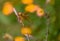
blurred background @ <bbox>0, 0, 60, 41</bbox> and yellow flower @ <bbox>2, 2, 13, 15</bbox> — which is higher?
yellow flower @ <bbox>2, 2, 13, 15</bbox>

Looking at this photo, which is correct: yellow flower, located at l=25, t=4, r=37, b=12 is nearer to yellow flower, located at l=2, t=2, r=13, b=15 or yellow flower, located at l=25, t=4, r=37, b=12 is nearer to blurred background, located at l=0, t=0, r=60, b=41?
blurred background, located at l=0, t=0, r=60, b=41

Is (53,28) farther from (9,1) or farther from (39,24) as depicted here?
(9,1)

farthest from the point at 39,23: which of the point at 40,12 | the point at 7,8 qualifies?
the point at 7,8

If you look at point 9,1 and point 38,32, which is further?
point 9,1

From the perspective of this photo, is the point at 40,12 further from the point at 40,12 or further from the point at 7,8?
the point at 7,8

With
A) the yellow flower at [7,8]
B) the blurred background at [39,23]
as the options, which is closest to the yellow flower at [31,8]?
the blurred background at [39,23]

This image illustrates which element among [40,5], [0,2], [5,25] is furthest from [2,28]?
[40,5]

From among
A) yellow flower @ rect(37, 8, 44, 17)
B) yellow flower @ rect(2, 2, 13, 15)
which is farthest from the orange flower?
yellow flower @ rect(2, 2, 13, 15)
